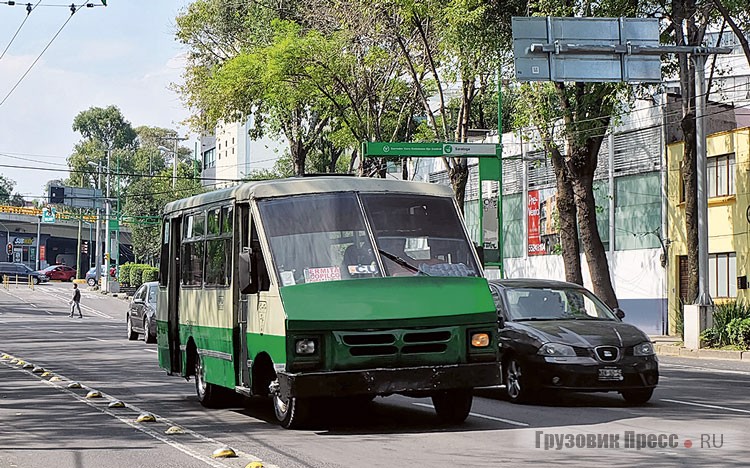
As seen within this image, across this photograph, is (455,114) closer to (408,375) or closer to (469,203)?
(469,203)

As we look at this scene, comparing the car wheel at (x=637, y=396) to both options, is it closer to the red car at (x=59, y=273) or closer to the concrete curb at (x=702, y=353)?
the concrete curb at (x=702, y=353)

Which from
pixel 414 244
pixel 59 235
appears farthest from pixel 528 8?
pixel 59 235

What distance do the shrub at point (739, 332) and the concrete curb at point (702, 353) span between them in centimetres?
58

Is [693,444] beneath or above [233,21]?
beneath

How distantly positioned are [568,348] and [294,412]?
3738mm

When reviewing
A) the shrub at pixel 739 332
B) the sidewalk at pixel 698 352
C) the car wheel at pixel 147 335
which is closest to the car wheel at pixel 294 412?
the sidewalk at pixel 698 352

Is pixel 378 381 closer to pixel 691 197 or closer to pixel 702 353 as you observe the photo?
pixel 702 353

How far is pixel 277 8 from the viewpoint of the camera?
166 ft

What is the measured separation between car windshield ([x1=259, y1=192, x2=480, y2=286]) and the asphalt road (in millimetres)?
1666

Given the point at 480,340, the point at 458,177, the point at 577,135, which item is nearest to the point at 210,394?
the point at 480,340

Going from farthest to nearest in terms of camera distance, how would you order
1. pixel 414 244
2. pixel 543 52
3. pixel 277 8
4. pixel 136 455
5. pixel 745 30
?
pixel 277 8, pixel 745 30, pixel 543 52, pixel 414 244, pixel 136 455

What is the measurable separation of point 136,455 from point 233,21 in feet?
147

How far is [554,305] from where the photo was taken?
50.5ft

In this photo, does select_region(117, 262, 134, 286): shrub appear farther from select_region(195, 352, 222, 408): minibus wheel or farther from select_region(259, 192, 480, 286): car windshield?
select_region(259, 192, 480, 286): car windshield
